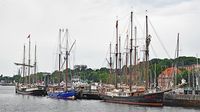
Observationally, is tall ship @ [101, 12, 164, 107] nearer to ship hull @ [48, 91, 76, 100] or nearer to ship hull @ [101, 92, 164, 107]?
ship hull @ [101, 92, 164, 107]

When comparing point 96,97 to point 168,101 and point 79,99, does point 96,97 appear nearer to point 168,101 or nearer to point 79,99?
point 79,99

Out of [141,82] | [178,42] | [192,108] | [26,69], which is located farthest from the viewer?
[26,69]

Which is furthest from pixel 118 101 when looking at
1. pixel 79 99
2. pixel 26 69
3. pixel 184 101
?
pixel 26 69

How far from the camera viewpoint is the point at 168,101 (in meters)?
108

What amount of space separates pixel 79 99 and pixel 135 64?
20.1 m

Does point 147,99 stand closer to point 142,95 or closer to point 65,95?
point 142,95

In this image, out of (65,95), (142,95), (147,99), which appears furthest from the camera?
(65,95)

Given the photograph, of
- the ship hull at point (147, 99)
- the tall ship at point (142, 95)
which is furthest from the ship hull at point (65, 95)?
the ship hull at point (147, 99)

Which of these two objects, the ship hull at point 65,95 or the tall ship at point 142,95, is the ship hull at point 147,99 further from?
the ship hull at point 65,95

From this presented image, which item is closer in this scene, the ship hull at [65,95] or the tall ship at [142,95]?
the tall ship at [142,95]

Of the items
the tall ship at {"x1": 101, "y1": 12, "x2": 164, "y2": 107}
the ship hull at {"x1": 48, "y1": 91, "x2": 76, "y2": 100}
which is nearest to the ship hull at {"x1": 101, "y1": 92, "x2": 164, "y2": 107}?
the tall ship at {"x1": 101, "y1": 12, "x2": 164, "y2": 107}

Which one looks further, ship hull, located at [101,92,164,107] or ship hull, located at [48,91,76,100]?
ship hull, located at [48,91,76,100]

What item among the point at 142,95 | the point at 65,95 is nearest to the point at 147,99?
the point at 142,95

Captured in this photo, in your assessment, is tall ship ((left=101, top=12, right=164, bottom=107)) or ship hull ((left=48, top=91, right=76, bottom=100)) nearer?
tall ship ((left=101, top=12, right=164, bottom=107))
